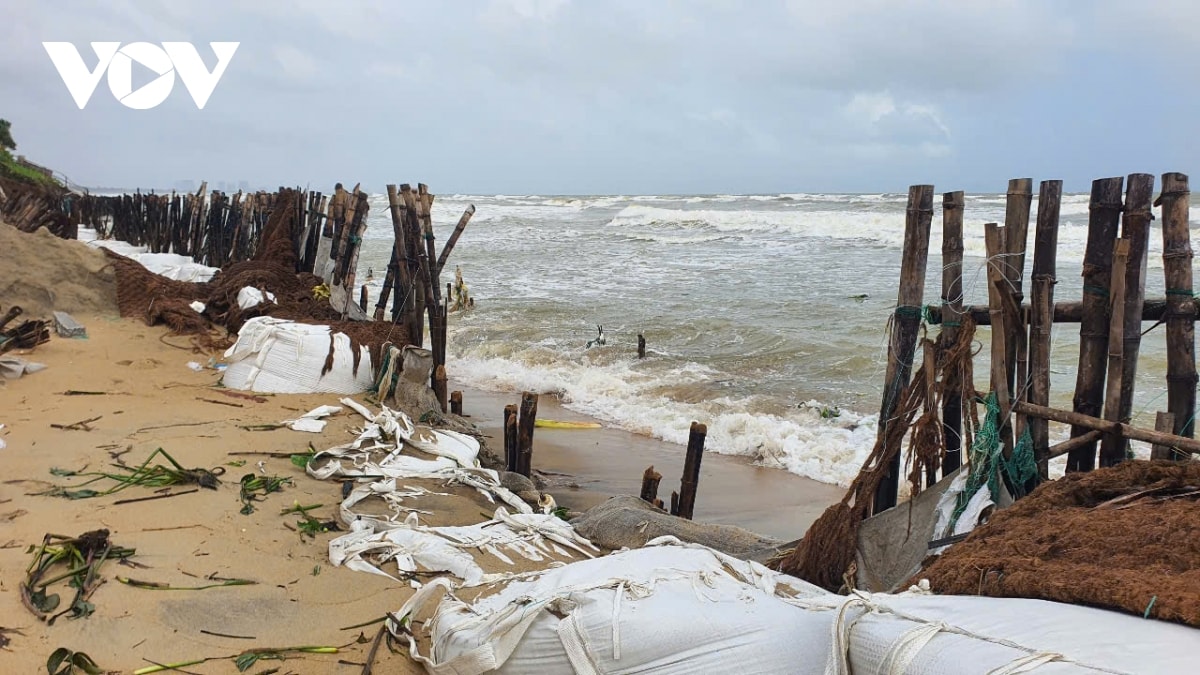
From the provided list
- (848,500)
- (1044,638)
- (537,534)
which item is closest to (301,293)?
(537,534)

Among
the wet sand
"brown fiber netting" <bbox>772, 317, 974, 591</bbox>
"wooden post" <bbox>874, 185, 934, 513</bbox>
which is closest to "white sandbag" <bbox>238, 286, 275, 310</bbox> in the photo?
the wet sand

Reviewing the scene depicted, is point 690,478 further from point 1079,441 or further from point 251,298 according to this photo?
point 251,298

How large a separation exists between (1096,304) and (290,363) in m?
5.90

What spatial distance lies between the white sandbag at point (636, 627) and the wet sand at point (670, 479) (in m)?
3.01

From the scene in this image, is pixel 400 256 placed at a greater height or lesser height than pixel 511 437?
greater

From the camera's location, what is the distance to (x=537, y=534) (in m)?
4.35

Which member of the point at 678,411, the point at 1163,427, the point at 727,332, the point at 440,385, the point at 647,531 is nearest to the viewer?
the point at 1163,427

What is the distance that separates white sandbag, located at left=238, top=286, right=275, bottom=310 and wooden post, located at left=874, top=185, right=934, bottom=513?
22.9ft

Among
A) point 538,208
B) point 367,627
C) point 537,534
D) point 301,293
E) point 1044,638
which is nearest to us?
point 1044,638

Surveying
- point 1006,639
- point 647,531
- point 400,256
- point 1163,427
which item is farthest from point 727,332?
point 1006,639

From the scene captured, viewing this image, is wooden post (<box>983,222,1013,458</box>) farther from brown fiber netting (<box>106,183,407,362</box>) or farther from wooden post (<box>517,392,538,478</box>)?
brown fiber netting (<box>106,183,407,362</box>)

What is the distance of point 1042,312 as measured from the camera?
11.1ft

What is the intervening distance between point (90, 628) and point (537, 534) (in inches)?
81.8

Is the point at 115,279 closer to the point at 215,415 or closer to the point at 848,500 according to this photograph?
the point at 215,415
